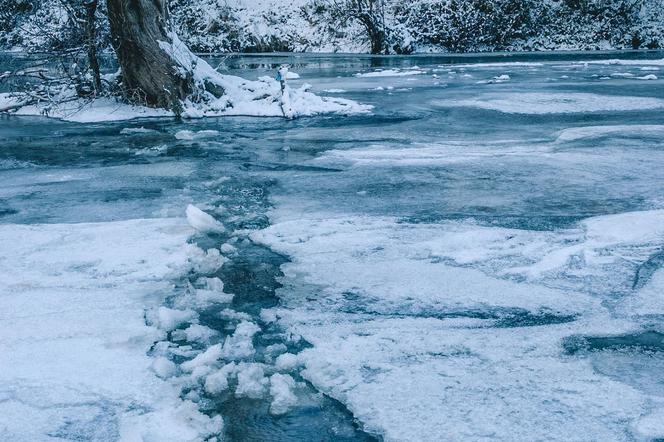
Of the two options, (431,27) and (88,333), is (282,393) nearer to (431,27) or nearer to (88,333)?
(88,333)

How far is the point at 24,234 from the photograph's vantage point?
3332 mm

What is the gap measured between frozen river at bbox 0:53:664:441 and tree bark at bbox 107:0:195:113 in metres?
2.93

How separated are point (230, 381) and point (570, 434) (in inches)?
39.9

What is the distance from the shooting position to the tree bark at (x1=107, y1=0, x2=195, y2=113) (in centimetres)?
784

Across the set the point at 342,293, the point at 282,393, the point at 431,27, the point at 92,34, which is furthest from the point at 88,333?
the point at 431,27

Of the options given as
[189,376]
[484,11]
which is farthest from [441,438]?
[484,11]

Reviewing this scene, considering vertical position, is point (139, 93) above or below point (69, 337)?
above

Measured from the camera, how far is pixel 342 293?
2518 mm

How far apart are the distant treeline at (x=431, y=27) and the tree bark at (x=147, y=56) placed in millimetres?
12376

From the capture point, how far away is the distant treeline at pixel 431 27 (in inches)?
784

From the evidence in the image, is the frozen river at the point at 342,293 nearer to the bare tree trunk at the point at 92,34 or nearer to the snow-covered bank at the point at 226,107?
the snow-covered bank at the point at 226,107

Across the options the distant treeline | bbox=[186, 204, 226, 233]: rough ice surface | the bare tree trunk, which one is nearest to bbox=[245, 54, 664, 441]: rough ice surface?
bbox=[186, 204, 226, 233]: rough ice surface

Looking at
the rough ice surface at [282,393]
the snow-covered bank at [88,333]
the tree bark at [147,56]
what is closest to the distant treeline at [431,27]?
the tree bark at [147,56]

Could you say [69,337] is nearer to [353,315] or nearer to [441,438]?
[353,315]
